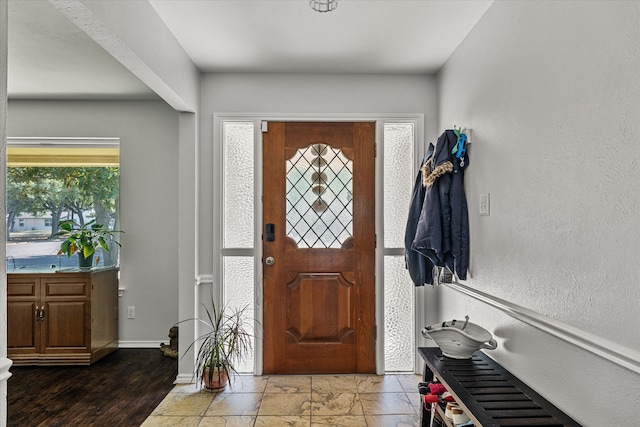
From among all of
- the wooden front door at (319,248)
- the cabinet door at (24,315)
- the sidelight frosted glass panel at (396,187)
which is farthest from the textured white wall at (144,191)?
the sidelight frosted glass panel at (396,187)

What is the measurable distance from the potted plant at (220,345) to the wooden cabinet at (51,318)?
1133mm

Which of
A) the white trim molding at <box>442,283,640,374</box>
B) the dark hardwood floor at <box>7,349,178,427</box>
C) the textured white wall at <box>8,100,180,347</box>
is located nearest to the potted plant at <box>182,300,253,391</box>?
the dark hardwood floor at <box>7,349,178,427</box>

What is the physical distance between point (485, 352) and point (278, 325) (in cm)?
163

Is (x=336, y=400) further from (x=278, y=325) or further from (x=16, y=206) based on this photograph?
(x=16, y=206)

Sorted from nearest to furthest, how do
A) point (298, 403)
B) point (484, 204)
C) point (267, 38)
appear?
point (484, 204), point (267, 38), point (298, 403)

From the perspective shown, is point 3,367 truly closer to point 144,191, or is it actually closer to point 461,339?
point 461,339

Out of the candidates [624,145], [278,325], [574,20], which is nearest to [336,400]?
[278,325]

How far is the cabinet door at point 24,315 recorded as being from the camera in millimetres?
→ 3766

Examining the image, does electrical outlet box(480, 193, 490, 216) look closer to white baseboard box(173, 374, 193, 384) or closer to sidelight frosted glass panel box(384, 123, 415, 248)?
sidelight frosted glass panel box(384, 123, 415, 248)

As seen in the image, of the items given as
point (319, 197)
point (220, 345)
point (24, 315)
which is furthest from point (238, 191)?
point (24, 315)

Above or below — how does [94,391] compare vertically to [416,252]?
below

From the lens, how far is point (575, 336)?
1604mm

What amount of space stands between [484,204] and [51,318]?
3.61m

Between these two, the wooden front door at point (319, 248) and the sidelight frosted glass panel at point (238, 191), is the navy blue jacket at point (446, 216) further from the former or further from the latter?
the sidelight frosted glass panel at point (238, 191)
